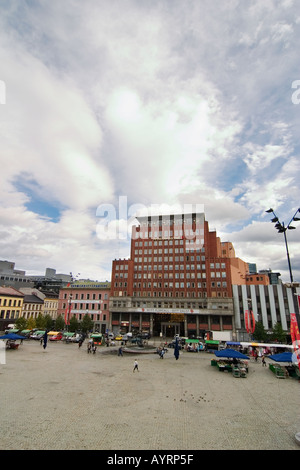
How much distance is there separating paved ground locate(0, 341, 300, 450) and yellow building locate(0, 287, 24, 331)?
48.5m

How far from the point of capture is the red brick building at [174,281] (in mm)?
72625

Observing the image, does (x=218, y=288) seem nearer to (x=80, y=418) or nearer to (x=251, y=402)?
(x=251, y=402)

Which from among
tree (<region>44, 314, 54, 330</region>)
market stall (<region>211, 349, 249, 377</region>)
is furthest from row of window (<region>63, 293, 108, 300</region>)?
market stall (<region>211, 349, 249, 377</region>)

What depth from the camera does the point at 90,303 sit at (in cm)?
8150

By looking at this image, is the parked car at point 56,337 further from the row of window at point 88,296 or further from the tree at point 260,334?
the tree at point 260,334

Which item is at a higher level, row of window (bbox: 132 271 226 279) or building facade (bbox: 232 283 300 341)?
row of window (bbox: 132 271 226 279)

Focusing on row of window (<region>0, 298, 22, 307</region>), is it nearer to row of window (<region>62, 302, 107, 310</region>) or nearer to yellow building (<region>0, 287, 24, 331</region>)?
yellow building (<region>0, 287, 24, 331</region>)

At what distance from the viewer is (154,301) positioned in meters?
77.7

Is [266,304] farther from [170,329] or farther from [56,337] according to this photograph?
[56,337]

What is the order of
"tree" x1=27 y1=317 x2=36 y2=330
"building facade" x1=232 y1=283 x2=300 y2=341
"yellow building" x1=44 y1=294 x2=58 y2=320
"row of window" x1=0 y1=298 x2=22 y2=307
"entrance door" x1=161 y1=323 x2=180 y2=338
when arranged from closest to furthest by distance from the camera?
1. "tree" x1=27 y1=317 x2=36 y2=330
2. "building facade" x1=232 y1=283 x2=300 y2=341
3. "row of window" x1=0 y1=298 x2=22 y2=307
4. "entrance door" x1=161 y1=323 x2=180 y2=338
5. "yellow building" x1=44 y1=294 x2=58 y2=320

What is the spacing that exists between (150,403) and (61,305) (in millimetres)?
73924

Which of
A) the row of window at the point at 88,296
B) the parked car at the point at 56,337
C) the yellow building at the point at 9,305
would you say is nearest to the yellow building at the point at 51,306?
the row of window at the point at 88,296

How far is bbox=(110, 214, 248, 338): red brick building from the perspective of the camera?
238ft

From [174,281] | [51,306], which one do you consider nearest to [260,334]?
[174,281]
